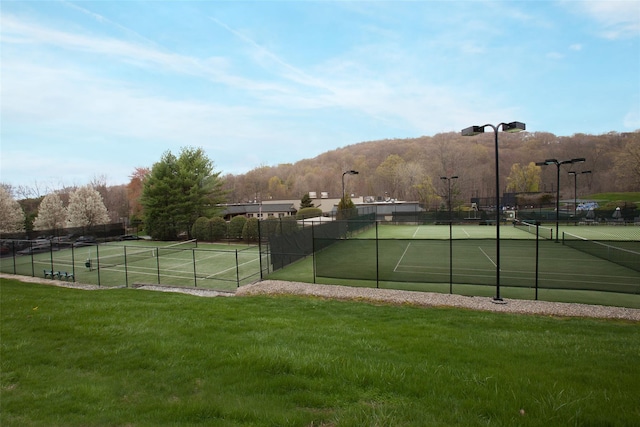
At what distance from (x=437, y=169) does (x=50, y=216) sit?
8199 centimetres

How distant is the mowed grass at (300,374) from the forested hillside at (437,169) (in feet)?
249

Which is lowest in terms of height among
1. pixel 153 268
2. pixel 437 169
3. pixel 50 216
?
pixel 153 268

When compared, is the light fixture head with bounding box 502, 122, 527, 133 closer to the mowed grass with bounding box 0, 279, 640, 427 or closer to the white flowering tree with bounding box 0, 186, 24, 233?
the mowed grass with bounding box 0, 279, 640, 427

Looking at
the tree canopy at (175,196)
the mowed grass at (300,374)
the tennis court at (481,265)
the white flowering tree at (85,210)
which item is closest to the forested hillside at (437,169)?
the white flowering tree at (85,210)

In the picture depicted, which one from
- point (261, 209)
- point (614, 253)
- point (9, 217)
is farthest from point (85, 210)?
point (614, 253)

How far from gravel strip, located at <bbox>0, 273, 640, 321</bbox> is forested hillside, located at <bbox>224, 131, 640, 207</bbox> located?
6843 centimetres

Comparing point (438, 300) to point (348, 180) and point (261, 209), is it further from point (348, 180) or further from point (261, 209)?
point (348, 180)

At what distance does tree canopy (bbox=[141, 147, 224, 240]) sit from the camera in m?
43.2

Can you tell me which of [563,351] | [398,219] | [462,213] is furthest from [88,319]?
A: [462,213]

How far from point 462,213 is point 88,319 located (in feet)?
165

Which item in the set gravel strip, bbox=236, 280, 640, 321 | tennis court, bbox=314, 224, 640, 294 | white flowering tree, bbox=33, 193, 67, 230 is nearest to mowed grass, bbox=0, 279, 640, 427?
gravel strip, bbox=236, 280, 640, 321

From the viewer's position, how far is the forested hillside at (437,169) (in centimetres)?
9456

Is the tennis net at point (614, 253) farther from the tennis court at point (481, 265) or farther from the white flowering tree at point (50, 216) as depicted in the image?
the white flowering tree at point (50, 216)

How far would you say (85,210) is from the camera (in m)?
51.8
